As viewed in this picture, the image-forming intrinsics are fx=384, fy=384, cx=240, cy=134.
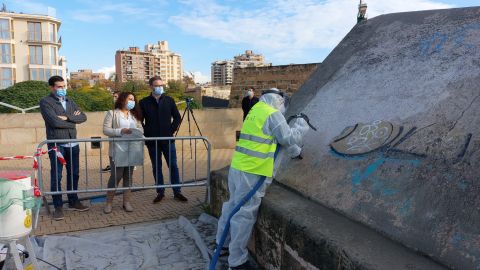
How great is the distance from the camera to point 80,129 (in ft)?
30.3

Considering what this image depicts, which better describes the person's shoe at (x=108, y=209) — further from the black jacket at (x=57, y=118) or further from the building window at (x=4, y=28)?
the building window at (x=4, y=28)

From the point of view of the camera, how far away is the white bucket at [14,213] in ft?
9.96

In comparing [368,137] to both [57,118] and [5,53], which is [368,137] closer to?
[57,118]

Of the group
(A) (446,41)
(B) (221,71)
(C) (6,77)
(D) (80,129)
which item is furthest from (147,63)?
(A) (446,41)

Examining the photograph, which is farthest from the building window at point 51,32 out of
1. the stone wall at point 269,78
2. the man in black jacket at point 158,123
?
the man in black jacket at point 158,123

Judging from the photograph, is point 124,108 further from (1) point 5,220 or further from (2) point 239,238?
(2) point 239,238

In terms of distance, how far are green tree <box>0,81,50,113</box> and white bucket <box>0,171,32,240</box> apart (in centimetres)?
1612

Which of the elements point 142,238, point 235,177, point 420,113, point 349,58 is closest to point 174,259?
point 142,238

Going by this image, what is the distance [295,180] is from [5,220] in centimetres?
249

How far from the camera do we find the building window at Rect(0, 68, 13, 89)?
55.4 meters

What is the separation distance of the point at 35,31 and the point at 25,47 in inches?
112

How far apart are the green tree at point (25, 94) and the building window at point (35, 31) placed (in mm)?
42260

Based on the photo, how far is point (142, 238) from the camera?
427 cm

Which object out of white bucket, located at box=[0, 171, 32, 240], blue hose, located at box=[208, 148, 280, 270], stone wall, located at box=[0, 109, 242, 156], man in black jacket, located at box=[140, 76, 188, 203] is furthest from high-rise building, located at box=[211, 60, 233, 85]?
white bucket, located at box=[0, 171, 32, 240]
